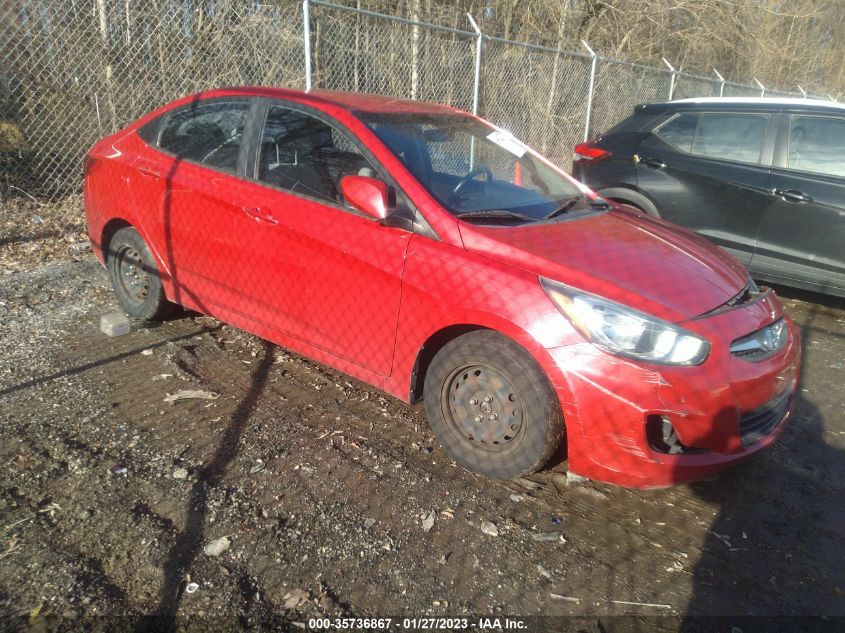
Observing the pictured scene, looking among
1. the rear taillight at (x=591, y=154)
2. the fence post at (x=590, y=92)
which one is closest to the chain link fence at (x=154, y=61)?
the rear taillight at (x=591, y=154)

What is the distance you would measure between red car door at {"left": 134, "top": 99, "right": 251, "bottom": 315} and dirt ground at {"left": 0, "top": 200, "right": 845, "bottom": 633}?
0.58 m

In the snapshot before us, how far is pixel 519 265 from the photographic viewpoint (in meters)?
2.82

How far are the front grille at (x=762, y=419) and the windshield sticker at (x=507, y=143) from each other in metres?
2.09

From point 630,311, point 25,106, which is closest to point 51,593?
point 630,311

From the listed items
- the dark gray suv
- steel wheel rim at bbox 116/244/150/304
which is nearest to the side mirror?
steel wheel rim at bbox 116/244/150/304

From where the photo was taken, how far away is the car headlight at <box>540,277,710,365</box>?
2.60 metres

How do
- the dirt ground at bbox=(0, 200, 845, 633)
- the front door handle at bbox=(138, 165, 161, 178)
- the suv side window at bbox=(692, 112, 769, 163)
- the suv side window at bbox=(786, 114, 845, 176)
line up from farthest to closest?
1. the suv side window at bbox=(692, 112, 769, 163)
2. the suv side window at bbox=(786, 114, 845, 176)
3. the front door handle at bbox=(138, 165, 161, 178)
4. the dirt ground at bbox=(0, 200, 845, 633)

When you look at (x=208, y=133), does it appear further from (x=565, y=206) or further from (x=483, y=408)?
(x=483, y=408)

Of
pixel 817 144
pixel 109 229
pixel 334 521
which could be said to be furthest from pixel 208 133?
pixel 817 144

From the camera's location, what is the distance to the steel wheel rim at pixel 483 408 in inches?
112

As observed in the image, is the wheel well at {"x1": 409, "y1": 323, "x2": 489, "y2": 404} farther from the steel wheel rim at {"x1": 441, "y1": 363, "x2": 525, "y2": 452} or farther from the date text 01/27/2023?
the date text 01/27/2023

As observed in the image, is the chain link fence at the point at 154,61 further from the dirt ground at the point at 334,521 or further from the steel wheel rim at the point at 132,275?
the dirt ground at the point at 334,521

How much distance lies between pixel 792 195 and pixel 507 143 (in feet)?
9.14

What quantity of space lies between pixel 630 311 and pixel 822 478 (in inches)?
61.0
